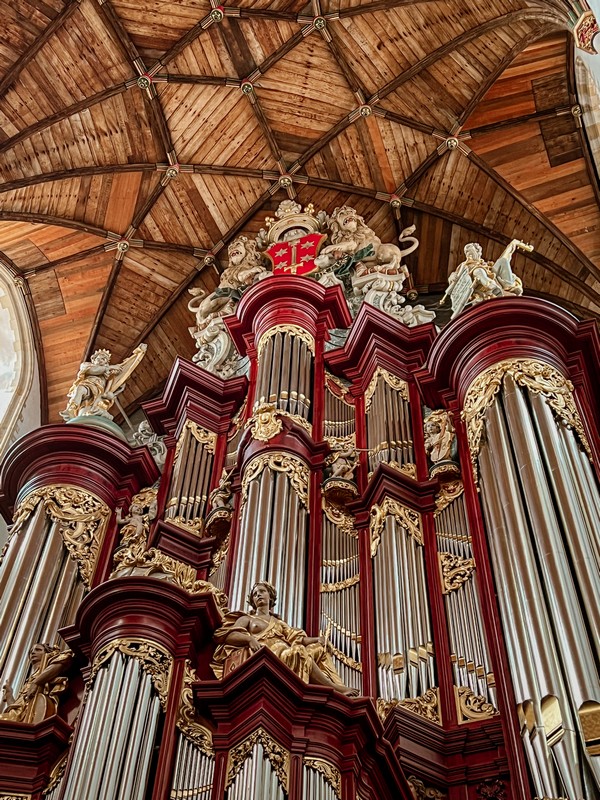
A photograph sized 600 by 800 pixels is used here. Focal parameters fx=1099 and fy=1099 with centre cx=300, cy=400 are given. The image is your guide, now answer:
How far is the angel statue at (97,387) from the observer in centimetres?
1390

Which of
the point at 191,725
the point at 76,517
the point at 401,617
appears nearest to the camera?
the point at 191,725

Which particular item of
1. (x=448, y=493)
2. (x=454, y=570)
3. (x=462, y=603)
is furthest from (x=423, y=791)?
(x=448, y=493)

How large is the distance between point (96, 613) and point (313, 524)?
10.1 ft

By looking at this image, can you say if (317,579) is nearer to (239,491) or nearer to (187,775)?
(239,491)

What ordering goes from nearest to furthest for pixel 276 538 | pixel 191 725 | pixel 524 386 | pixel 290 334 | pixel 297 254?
pixel 191 725 < pixel 276 538 < pixel 524 386 < pixel 290 334 < pixel 297 254

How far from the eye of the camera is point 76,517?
1193cm

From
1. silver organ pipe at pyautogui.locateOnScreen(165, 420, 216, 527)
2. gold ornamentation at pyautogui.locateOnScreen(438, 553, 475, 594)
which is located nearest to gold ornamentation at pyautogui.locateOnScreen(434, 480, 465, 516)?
gold ornamentation at pyautogui.locateOnScreen(438, 553, 475, 594)

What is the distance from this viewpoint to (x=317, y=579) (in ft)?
32.1

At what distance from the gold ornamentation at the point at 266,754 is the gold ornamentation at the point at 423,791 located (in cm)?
159

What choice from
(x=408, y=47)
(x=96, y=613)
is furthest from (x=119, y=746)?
(x=408, y=47)

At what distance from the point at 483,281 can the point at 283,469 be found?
3.33 metres

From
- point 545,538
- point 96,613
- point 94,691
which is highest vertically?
point 545,538

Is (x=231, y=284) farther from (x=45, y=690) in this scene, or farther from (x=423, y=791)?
(x=423, y=791)

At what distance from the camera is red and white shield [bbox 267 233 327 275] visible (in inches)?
609
